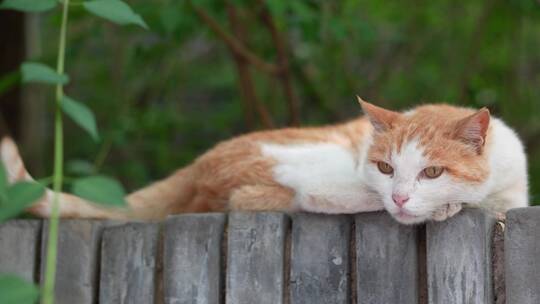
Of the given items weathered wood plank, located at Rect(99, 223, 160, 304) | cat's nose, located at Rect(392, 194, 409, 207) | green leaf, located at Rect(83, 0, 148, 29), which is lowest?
weathered wood plank, located at Rect(99, 223, 160, 304)

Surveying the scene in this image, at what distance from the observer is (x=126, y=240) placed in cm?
270

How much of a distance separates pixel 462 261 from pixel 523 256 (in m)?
0.16

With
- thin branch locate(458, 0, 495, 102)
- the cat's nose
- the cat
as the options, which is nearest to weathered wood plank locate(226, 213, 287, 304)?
the cat

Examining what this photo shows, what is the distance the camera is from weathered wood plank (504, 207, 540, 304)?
220 centimetres

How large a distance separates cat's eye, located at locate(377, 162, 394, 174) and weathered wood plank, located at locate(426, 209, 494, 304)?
307mm

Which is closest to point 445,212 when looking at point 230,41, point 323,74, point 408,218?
point 408,218

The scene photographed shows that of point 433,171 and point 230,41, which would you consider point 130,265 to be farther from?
point 230,41

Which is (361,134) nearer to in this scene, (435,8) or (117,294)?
(117,294)

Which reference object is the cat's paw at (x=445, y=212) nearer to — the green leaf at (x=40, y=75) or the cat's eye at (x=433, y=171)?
the cat's eye at (x=433, y=171)

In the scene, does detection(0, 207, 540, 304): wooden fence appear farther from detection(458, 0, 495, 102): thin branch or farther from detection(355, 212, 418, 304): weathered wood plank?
detection(458, 0, 495, 102): thin branch

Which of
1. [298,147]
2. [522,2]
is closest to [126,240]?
[298,147]

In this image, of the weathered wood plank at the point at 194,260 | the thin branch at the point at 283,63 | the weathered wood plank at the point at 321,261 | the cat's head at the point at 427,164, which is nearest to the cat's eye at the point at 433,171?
the cat's head at the point at 427,164

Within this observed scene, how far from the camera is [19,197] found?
5.70 ft

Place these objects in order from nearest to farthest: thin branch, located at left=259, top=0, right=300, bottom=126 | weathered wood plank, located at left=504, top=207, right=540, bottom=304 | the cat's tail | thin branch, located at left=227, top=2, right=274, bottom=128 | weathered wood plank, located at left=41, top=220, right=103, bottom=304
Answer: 1. weathered wood plank, located at left=504, top=207, right=540, bottom=304
2. weathered wood plank, located at left=41, top=220, right=103, bottom=304
3. the cat's tail
4. thin branch, located at left=259, top=0, right=300, bottom=126
5. thin branch, located at left=227, top=2, right=274, bottom=128
